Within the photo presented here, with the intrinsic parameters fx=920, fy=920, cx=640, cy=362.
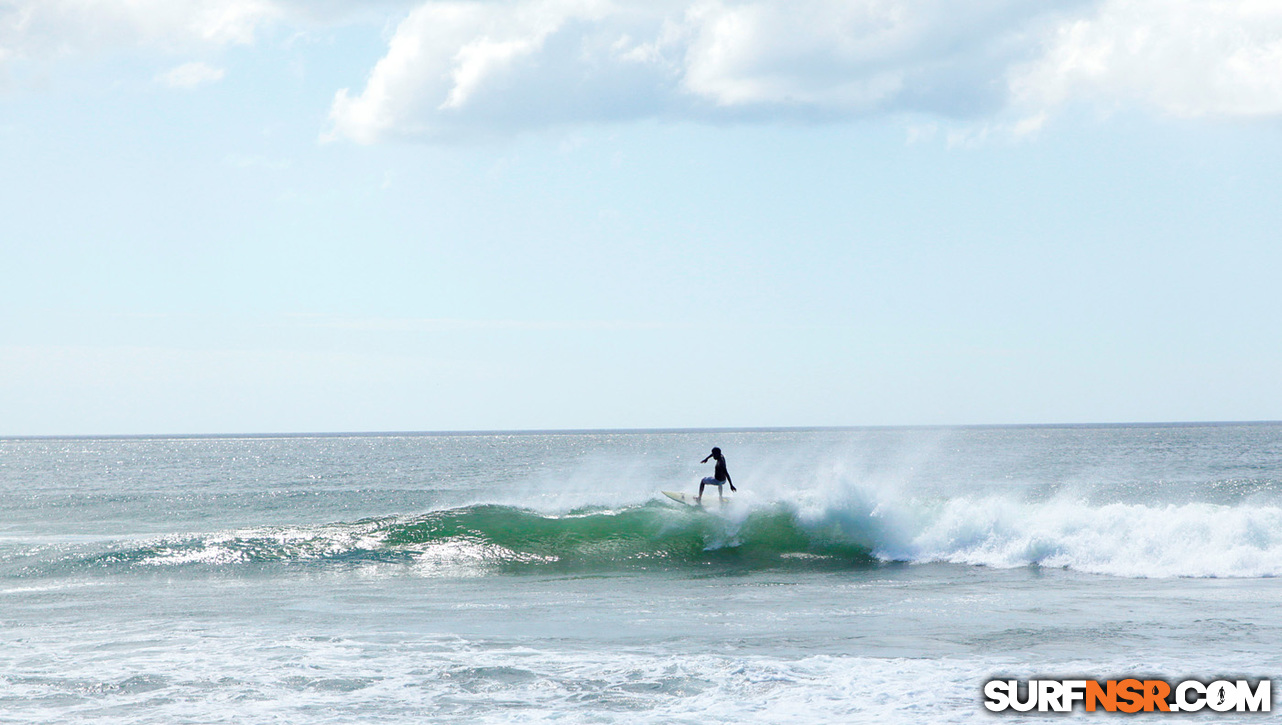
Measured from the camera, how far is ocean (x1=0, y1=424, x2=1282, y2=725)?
32.5ft

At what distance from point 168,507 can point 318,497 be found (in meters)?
7.29

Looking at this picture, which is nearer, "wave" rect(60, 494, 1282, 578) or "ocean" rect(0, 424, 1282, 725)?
"ocean" rect(0, 424, 1282, 725)

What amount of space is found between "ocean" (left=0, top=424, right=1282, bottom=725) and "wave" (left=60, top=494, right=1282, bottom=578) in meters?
0.07

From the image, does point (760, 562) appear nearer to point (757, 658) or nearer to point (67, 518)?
point (757, 658)

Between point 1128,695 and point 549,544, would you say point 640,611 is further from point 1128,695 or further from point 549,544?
point 549,544

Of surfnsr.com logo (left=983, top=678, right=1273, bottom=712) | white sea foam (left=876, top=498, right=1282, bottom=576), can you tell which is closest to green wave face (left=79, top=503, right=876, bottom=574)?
white sea foam (left=876, top=498, right=1282, bottom=576)

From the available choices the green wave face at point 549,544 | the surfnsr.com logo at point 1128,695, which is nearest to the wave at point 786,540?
the green wave face at point 549,544

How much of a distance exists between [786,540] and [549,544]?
586 centimetres

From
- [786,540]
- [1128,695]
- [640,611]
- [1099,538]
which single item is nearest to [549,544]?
[786,540]

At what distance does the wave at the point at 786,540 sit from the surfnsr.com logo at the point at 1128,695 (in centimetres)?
940

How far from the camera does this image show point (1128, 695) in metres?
9.65

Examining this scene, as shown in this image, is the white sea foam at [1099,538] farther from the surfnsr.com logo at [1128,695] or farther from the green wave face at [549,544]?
the surfnsr.com logo at [1128,695]

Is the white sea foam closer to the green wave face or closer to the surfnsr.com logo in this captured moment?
the green wave face

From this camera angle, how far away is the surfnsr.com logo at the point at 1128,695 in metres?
9.30
